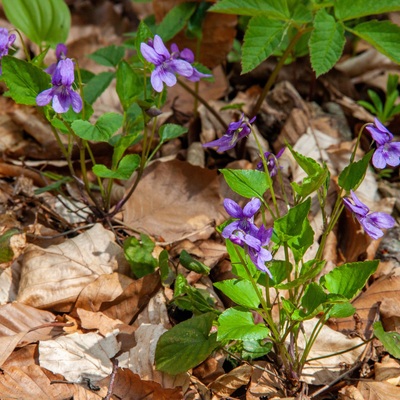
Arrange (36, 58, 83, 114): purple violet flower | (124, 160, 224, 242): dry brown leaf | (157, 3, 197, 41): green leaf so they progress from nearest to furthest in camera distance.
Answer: (36, 58, 83, 114): purple violet flower, (124, 160, 224, 242): dry brown leaf, (157, 3, 197, 41): green leaf

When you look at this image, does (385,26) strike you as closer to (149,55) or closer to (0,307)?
(149,55)

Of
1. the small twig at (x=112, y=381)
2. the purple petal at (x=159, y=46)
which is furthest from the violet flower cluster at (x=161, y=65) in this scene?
the small twig at (x=112, y=381)

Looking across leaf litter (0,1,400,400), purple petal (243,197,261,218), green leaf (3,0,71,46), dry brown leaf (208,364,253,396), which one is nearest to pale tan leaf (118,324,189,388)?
leaf litter (0,1,400,400)

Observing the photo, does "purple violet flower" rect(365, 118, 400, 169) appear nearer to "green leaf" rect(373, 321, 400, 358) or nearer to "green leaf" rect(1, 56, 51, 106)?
"green leaf" rect(373, 321, 400, 358)

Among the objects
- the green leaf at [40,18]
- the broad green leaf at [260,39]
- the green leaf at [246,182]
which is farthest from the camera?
the green leaf at [40,18]

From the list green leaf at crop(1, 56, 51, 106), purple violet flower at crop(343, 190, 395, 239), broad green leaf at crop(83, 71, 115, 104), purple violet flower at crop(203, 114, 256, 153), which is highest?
green leaf at crop(1, 56, 51, 106)

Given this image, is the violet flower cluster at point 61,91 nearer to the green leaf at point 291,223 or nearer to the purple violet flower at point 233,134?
the purple violet flower at point 233,134

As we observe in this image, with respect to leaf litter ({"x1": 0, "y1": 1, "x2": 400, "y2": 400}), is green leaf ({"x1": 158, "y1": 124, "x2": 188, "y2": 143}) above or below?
above
